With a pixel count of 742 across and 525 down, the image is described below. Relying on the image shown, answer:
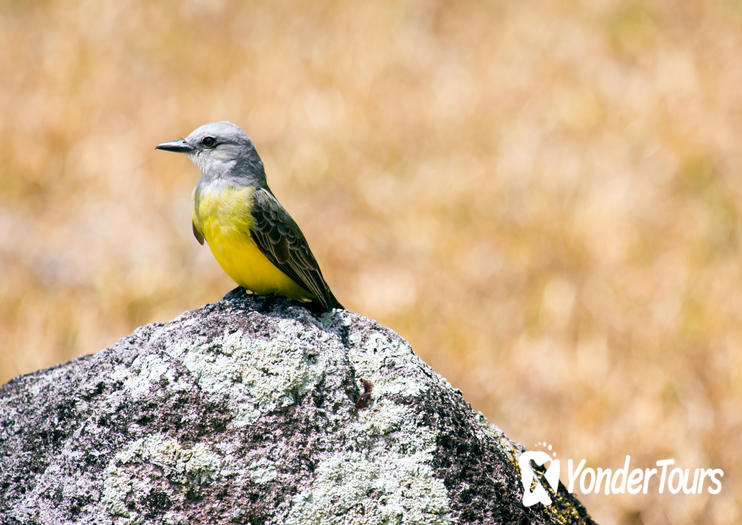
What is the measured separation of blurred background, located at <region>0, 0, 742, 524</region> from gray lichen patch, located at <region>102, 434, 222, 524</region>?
401 centimetres

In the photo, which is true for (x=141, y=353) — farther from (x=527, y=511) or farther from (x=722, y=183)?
(x=722, y=183)

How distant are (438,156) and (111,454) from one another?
7.53 meters

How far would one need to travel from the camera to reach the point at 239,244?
3855 millimetres

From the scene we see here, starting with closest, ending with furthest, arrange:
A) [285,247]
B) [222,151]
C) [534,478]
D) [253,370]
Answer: [253,370] < [534,478] < [285,247] < [222,151]

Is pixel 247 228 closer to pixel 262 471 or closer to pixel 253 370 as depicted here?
pixel 253 370

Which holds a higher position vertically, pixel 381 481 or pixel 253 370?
pixel 253 370

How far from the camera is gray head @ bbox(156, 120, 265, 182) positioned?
3977 millimetres

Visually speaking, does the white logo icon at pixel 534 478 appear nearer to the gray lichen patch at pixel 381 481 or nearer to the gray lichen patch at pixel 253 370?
the gray lichen patch at pixel 381 481

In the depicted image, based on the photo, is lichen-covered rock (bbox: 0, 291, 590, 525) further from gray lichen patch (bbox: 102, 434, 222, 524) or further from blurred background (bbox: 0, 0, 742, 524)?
blurred background (bbox: 0, 0, 742, 524)

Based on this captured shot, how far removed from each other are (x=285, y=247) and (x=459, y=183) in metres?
5.94

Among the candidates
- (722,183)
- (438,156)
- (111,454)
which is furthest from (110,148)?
(111,454)

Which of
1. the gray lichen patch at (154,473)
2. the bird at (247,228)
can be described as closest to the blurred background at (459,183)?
the bird at (247,228)

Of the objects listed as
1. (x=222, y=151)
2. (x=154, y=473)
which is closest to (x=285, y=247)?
(x=222, y=151)

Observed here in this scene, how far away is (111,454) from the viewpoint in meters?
3.09
